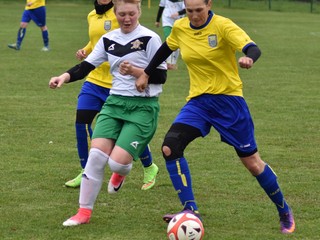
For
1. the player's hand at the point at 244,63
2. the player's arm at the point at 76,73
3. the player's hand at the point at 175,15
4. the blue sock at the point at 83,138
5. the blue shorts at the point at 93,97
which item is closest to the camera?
the player's hand at the point at 244,63

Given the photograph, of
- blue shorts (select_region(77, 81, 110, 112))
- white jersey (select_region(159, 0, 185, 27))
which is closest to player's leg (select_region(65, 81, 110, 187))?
blue shorts (select_region(77, 81, 110, 112))

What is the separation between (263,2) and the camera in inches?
1849

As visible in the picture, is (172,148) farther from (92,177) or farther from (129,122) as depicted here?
(92,177)

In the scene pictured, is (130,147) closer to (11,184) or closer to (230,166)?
(11,184)

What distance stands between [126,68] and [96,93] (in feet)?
4.32

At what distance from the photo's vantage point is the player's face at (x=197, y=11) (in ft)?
20.3

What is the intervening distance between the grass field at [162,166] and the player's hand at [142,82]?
3.61 ft

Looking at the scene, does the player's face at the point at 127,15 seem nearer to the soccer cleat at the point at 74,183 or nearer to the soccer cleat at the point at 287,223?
the soccer cleat at the point at 74,183

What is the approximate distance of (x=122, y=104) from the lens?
6766 mm

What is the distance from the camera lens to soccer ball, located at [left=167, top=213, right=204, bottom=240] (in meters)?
5.90

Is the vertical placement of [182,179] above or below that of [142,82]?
below

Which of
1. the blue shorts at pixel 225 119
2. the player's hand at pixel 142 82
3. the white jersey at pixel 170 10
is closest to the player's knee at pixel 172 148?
the blue shorts at pixel 225 119

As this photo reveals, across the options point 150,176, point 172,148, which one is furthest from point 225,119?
point 150,176

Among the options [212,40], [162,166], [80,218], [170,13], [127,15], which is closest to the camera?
[212,40]
